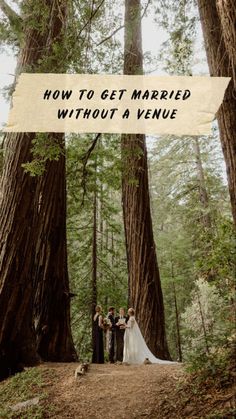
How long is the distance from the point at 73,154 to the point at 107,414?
12.5ft

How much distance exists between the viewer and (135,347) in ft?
24.8

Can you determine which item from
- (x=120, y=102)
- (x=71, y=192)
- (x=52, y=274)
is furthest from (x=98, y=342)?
(x=120, y=102)

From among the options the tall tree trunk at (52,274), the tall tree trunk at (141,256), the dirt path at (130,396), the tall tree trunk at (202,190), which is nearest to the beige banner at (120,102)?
the tall tree trunk at (52,274)

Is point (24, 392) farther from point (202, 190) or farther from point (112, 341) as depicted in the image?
point (202, 190)

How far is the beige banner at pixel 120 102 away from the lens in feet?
14.1

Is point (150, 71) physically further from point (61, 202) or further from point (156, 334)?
point (156, 334)

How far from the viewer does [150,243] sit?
8.69 metres

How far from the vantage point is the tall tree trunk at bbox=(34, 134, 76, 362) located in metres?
6.70

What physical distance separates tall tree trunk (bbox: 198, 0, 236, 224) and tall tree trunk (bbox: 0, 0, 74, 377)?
7.34 ft

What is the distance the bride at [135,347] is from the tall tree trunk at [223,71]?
481 cm

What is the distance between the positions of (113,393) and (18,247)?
8.75 feet

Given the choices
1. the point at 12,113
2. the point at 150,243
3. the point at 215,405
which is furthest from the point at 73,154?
the point at 215,405

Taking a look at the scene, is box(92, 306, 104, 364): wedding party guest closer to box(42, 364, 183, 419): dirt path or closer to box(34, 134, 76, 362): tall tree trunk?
box(34, 134, 76, 362): tall tree trunk

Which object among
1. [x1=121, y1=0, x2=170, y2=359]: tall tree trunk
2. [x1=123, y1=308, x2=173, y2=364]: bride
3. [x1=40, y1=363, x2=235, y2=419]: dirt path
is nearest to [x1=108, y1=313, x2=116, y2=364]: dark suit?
[x1=121, y1=0, x2=170, y2=359]: tall tree trunk
